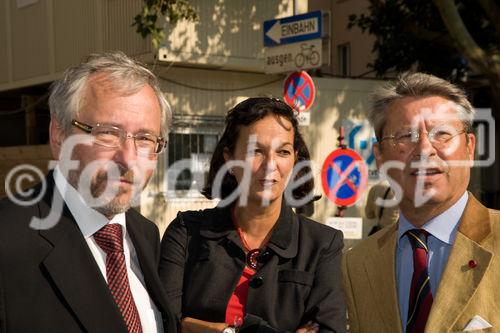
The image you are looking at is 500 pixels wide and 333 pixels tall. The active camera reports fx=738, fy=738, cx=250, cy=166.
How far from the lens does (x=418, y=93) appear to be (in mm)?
2988

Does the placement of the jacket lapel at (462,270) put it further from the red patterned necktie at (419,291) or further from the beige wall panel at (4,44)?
the beige wall panel at (4,44)

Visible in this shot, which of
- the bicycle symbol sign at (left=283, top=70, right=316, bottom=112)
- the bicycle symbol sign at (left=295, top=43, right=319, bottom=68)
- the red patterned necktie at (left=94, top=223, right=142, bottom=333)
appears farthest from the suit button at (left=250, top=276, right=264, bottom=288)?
the bicycle symbol sign at (left=283, top=70, right=316, bottom=112)

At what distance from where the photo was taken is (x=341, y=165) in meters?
9.63

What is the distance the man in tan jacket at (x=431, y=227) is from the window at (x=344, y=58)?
25.3 meters

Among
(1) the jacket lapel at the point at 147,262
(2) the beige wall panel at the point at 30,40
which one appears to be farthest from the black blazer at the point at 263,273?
(2) the beige wall panel at the point at 30,40

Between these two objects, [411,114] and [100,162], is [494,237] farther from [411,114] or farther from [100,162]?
[100,162]

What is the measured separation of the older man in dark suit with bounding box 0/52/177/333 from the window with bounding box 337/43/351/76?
25.8 m

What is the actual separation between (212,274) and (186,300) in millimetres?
167

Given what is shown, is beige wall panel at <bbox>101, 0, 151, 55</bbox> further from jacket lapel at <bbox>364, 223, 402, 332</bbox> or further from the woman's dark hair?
jacket lapel at <bbox>364, 223, 402, 332</bbox>

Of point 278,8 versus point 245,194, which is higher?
point 278,8

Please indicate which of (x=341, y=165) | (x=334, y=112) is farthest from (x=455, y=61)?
(x=341, y=165)

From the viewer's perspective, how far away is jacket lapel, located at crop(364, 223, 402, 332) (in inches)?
116

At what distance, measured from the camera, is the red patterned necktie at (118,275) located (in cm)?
251

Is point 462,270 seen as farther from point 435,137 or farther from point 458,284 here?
point 435,137
